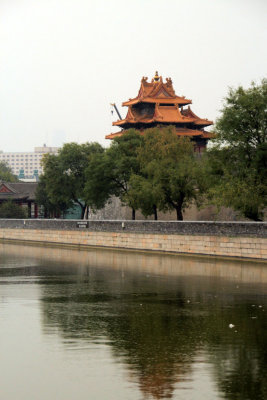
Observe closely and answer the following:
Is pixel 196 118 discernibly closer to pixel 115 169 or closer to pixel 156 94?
pixel 156 94

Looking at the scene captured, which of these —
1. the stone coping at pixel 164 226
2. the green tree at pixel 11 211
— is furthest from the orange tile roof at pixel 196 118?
the stone coping at pixel 164 226

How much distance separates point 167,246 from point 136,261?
579 cm

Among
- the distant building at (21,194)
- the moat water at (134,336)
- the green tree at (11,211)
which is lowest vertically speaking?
the moat water at (134,336)

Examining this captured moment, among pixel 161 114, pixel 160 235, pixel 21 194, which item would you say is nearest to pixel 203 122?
pixel 161 114

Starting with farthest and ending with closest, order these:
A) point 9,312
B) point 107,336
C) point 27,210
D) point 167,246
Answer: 1. point 27,210
2. point 167,246
3. point 9,312
4. point 107,336

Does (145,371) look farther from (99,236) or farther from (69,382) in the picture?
(99,236)

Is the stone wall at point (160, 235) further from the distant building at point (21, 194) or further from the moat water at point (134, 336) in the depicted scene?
the distant building at point (21, 194)

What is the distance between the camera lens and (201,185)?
4631 cm

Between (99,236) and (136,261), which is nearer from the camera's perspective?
(136,261)

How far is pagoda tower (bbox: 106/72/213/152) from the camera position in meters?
70.9

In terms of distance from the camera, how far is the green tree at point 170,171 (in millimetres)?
46469

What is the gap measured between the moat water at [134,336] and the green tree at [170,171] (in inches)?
656

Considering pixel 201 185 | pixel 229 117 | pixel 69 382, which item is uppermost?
pixel 229 117

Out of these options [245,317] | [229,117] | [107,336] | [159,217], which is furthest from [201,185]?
[107,336]
